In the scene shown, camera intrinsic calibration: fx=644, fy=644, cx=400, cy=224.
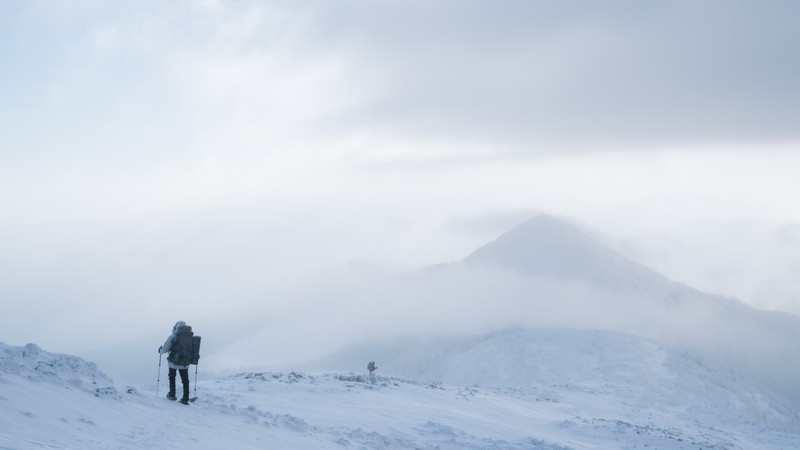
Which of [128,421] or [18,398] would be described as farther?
[128,421]

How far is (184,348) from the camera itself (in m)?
18.6

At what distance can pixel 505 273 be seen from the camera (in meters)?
149

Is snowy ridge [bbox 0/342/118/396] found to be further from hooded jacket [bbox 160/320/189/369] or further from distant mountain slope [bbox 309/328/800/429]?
distant mountain slope [bbox 309/328/800/429]

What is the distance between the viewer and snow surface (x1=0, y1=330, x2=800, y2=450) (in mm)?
13102

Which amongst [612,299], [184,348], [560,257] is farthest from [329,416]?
[560,257]

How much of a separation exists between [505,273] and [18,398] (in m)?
140

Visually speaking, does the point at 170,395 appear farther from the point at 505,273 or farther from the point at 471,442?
the point at 505,273

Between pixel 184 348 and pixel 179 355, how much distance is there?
243mm

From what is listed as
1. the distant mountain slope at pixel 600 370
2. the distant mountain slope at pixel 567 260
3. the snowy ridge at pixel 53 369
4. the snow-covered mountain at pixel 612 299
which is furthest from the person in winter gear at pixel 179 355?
the distant mountain slope at pixel 567 260

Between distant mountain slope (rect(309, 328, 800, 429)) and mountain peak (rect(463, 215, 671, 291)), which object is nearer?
distant mountain slope (rect(309, 328, 800, 429))

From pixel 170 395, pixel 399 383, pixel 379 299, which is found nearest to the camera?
pixel 170 395

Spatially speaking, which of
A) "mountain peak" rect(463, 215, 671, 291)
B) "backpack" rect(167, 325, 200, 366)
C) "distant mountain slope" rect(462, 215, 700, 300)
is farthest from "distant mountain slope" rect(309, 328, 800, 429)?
"mountain peak" rect(463, 215, 671, 291)

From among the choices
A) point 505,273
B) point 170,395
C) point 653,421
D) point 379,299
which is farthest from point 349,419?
point 379,299

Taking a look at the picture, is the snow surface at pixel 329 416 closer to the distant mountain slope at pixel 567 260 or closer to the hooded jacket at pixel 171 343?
the hooded jacket at pixel 171 343
